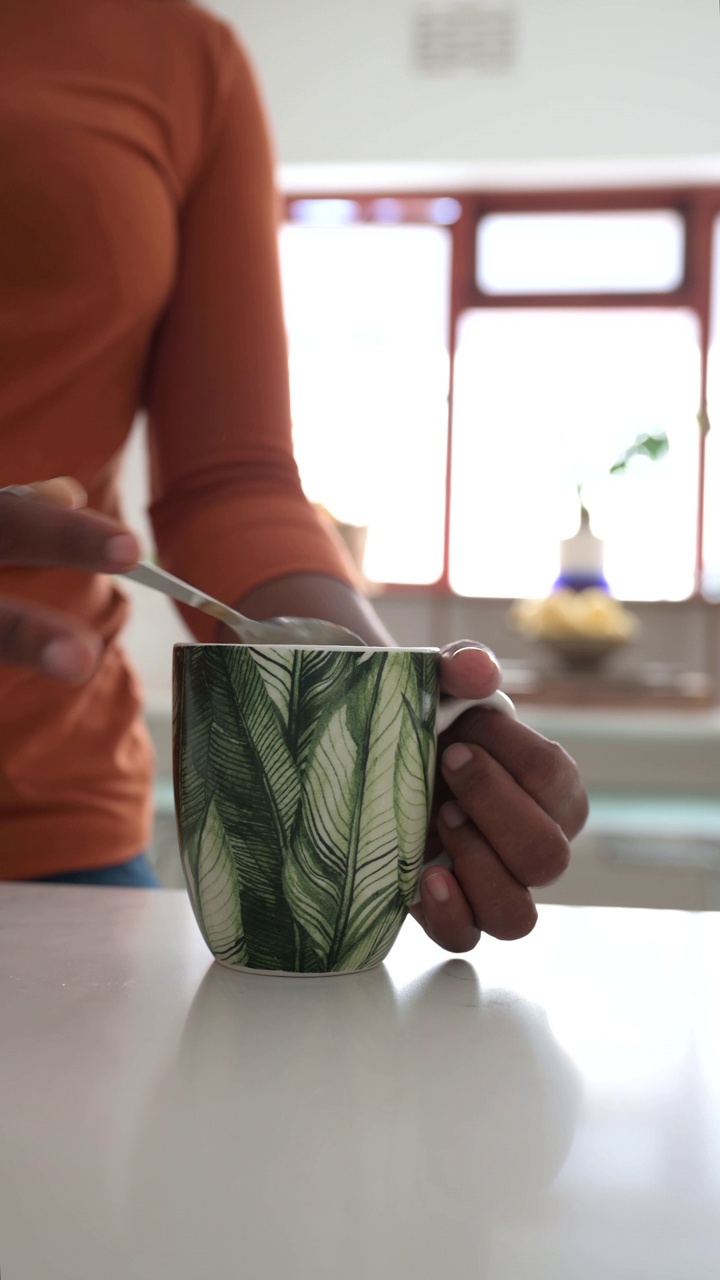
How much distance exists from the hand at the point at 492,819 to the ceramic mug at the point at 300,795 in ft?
0.07

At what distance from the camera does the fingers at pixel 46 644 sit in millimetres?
272

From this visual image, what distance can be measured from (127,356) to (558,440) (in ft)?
9.34

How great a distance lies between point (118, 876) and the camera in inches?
26.0

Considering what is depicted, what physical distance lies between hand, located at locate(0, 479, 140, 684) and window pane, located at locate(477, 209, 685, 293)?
11.7ft

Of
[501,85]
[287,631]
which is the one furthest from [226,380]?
[501,85]

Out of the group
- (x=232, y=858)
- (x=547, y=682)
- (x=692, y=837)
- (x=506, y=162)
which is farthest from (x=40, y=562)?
(x=506, y=162)

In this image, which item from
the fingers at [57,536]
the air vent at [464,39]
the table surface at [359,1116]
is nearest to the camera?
the table surface at [359,1116]

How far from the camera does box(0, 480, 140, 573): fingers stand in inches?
11.2

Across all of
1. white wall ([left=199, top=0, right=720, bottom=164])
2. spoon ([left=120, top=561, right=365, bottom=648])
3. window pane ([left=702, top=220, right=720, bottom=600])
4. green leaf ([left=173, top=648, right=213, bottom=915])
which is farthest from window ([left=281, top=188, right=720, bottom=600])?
green leaf ([left=173, top=648, right=213, bottom=915])

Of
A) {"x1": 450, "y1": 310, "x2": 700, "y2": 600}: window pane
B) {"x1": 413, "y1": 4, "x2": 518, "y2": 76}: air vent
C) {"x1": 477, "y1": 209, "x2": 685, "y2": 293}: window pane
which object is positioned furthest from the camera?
{"x1": 477, "y1": 209, "x2": 685, "y2": 293}: window pane

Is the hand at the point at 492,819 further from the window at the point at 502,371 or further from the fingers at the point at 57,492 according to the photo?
the window at the point at 502,371

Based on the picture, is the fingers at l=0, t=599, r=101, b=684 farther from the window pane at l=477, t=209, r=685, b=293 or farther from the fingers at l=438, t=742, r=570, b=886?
the window pane at l=477, t=209, r=685, b=293

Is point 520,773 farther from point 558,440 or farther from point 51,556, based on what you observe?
point 558,440

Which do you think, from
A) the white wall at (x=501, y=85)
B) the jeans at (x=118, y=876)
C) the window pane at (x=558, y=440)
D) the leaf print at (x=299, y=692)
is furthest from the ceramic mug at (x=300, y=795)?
the white wall at (x=501, y=85)
